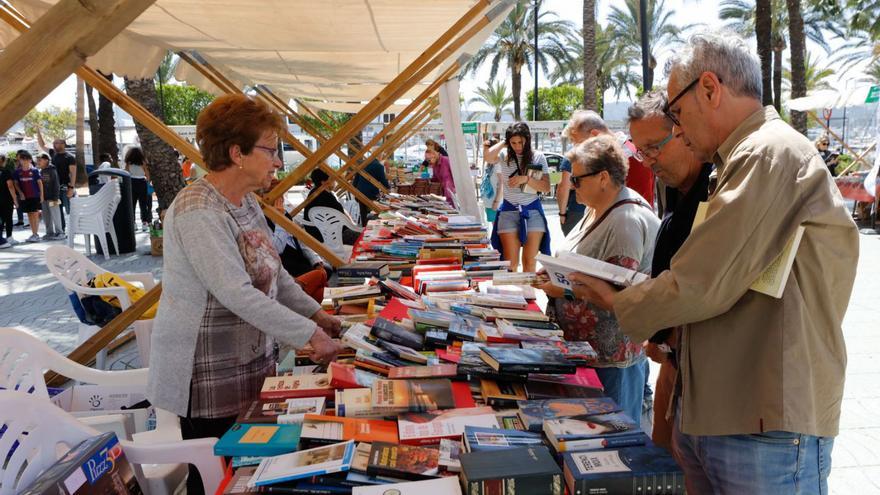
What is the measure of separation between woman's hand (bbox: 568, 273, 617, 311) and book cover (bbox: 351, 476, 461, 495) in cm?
74

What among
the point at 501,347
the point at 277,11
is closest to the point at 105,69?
the point at 277,11

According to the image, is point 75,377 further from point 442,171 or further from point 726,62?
point 442,171

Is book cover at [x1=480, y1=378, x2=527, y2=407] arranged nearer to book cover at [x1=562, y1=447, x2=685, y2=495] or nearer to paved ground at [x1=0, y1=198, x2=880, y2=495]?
book cover at [x1=562, y1=447, x2=685, y2=495]

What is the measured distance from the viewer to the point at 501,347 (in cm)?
230

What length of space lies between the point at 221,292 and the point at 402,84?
3385mm

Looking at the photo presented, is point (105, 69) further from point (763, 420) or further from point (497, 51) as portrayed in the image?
point (497, 51)

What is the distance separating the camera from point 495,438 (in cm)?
162

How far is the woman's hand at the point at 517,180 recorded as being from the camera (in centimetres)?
592

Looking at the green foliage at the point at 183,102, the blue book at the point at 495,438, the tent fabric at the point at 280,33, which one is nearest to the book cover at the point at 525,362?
the blue book at the point at 495,438

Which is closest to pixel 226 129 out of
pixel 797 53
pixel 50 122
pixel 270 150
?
pixel 270 150

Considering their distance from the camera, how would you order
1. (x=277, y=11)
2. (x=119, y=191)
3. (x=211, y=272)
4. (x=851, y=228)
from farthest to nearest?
(x=119, y=191) < (x=277, y=11) < (x=211, y=272) < (x=851, y=228)

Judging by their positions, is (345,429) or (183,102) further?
(183,102)

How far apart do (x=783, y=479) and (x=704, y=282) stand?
550 millimetres

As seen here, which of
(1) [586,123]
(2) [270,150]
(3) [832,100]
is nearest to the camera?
(2) [270,150]
